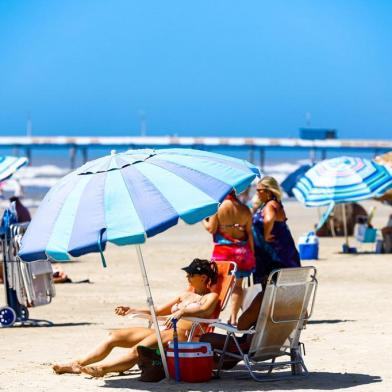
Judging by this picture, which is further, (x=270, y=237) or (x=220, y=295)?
(x=270, y=237)

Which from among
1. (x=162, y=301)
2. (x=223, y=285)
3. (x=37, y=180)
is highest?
(x=223, y=285)

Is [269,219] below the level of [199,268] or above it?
above

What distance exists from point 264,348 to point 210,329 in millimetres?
624

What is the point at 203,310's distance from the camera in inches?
290

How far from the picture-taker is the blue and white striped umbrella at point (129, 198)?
21.9ft

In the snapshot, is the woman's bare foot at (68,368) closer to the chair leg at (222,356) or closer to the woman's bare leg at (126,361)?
the woman's bare leg at (126,361)

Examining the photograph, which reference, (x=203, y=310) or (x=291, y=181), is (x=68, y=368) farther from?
(x=291, y=181)

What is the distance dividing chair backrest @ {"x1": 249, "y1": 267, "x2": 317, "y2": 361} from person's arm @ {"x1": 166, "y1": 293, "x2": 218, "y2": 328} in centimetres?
33

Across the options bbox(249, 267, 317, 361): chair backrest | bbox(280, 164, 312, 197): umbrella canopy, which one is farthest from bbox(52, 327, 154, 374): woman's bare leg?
bbox(280, 164, 312, 197): umbrella canopy

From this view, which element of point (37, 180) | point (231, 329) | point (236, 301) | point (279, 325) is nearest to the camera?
point (231, 329)

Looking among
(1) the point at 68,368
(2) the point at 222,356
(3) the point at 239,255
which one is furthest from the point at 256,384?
(3) the point at 239,255

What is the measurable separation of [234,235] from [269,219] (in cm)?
74

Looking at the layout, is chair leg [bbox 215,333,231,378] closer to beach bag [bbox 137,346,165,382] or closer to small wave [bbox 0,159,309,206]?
beach bag [bbox 137,346,165,382]

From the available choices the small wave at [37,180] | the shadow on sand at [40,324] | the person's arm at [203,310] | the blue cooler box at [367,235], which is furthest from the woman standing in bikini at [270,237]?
the small wave at [37,180]
